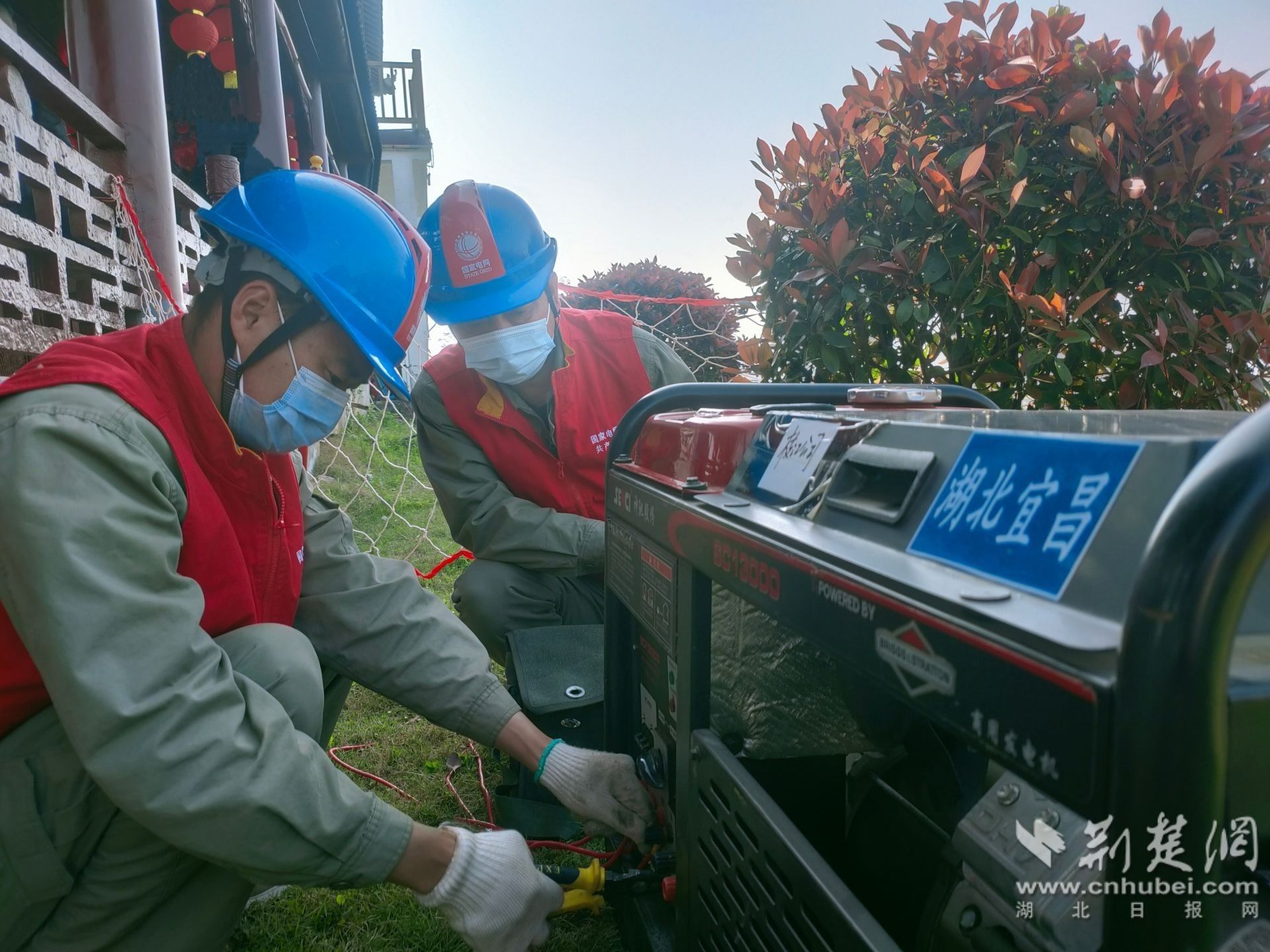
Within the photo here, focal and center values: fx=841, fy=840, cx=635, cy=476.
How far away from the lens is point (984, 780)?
1.10m

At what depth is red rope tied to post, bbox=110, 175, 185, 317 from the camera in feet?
8.57

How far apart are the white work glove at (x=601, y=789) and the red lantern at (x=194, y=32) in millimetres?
4915

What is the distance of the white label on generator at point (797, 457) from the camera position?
100 centimetres

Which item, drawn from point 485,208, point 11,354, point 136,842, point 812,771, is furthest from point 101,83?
point 812,771

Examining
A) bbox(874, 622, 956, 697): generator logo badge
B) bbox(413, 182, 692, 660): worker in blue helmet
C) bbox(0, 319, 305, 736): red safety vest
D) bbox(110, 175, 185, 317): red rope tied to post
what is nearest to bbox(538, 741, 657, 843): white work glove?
bbox(0, 319, 305, 736): red safety vest

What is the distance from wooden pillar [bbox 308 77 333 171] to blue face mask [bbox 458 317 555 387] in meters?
5.72

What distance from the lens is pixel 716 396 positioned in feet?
5.08

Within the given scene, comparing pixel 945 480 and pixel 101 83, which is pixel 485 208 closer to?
pixel 101 83

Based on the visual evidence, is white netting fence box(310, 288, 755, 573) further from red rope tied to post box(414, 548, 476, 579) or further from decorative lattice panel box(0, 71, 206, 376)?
decorative lattice panel box(0, 71, 206, 376)

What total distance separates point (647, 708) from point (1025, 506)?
1.08 meters

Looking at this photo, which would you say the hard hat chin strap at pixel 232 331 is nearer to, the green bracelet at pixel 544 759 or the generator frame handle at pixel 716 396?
the generator frame handle at pixel 716 396

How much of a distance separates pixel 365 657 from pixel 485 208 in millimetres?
1326

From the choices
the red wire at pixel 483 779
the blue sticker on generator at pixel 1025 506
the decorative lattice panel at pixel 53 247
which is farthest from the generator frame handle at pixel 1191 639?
the decorative lattice panel at pixel 53 247

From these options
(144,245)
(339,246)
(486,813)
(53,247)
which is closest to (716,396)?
(339,246)
